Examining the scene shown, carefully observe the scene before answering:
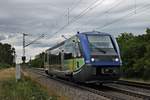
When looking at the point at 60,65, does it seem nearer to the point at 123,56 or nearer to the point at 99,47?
the point at 99,47

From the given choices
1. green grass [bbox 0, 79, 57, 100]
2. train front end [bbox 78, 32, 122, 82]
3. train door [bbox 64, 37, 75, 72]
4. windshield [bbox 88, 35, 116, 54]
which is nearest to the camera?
green grass [bbox 0, 79, 57, 100]

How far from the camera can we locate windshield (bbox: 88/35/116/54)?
2456 centimetres

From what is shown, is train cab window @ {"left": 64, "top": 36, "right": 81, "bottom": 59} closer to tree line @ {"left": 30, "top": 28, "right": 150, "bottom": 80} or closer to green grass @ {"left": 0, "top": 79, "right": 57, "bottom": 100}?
green grass @ {"left": 0, "top": 79, "right": 57, "bottom": 100}

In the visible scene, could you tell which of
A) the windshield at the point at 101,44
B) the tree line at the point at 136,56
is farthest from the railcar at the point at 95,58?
the tree line at the point at 136,56

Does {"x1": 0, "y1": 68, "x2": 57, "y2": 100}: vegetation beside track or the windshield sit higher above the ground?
the windshield

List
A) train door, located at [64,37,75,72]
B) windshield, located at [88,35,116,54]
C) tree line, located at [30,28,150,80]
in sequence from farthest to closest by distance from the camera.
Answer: tree line, located at [30,28,150,80]
train door, located at [64,37,75,72]
windshield, located at [88,35,116,54]

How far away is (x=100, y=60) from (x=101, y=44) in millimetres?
1404

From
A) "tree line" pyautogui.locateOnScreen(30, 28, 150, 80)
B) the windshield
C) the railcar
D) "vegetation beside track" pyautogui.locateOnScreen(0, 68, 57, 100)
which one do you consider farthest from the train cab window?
"tree line" pyautogui.locateOnScreen(30, 28, 150, 80)

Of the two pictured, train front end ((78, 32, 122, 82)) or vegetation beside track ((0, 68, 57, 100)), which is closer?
vegetation beside track ((0, 68, 57, 100))

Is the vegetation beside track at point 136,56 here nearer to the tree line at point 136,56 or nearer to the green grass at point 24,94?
the tree line at point 136,56

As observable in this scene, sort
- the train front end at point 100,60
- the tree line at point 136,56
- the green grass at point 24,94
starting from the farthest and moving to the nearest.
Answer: the tree line at point 136,56
the train front end at point 100,60
the green grass at point 24,94

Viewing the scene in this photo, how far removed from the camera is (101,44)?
82.0ft

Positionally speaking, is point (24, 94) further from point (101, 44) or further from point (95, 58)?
point (101, 44)

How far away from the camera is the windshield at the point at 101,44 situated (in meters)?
24.6
